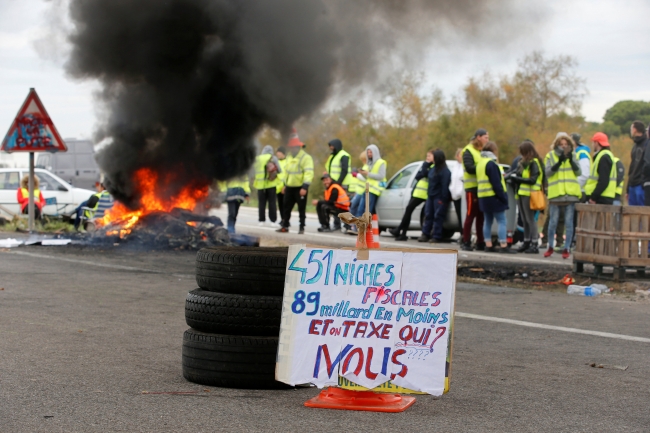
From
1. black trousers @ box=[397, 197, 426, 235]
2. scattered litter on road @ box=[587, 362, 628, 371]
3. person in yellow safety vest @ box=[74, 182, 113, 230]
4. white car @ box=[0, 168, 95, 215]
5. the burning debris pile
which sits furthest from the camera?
white car @ box=[0, 168, 95, 215]

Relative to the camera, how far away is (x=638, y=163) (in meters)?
13.8

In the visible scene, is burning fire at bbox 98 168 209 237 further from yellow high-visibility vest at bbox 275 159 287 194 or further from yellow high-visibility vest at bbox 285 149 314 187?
yellow high-visibility vest at bbox 275 159 287 194

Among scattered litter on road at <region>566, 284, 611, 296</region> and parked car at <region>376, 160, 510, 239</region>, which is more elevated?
parked car at <region>376, 160, 510, 239</region>

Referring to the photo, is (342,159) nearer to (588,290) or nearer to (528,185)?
(528,185)

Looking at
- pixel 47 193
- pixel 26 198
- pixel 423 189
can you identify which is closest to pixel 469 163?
pixel 423 189

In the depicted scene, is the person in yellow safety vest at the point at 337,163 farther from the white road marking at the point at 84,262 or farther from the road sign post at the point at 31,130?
the white road marking at the point at 84,262

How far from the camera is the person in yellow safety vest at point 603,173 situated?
1383 centimetres

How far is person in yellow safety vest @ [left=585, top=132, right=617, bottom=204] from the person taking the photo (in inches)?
544

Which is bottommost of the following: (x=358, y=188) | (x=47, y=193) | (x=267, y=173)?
(x=47, y=193)

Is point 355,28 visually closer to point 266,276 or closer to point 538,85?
point 266,276

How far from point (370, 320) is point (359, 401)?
0.48 m

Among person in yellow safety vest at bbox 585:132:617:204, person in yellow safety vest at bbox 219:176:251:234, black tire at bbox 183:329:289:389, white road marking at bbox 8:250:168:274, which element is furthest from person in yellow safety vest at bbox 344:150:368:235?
black tire at bbox 183:329:289:389

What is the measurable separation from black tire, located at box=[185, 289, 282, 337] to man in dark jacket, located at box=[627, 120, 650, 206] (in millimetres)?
10236

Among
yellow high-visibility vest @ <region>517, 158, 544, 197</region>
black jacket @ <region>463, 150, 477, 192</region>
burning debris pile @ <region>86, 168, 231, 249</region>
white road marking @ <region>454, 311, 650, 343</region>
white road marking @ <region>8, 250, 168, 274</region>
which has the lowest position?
white road marking @ <region>8, 250, 168, 274</region>
